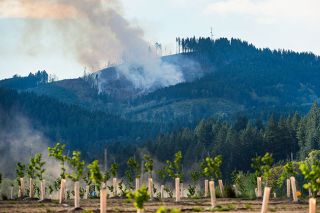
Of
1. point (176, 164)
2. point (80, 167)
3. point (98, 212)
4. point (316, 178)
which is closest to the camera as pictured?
point (316, 178)

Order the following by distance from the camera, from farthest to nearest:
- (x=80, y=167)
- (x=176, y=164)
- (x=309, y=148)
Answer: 1. (x=309, y=148)
2. (x=176, y=164)
3. (x=80, y=167)

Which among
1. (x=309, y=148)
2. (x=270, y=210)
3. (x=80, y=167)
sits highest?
(x=309, y=148)

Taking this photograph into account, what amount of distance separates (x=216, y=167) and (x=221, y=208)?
59.9 feet

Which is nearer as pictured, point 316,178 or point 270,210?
point 316,178

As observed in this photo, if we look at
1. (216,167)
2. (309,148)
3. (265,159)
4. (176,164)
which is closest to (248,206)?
(265,159)

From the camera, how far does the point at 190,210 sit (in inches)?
2119

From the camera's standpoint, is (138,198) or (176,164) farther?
(176,164)

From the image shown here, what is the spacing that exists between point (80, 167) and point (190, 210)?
1261 cm

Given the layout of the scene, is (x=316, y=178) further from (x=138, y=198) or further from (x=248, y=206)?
(x=248, y=206)

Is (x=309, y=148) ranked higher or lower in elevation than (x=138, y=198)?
higher

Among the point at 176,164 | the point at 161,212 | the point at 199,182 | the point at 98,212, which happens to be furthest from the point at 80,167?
the point at 199,182

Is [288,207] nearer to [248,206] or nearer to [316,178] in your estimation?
[248,206]

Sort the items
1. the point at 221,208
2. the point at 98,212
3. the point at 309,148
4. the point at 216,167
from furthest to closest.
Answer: the point at 309,148 → the point at 216,167 → the point at 221,208 → the point at 98,212

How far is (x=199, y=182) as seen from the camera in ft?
644
